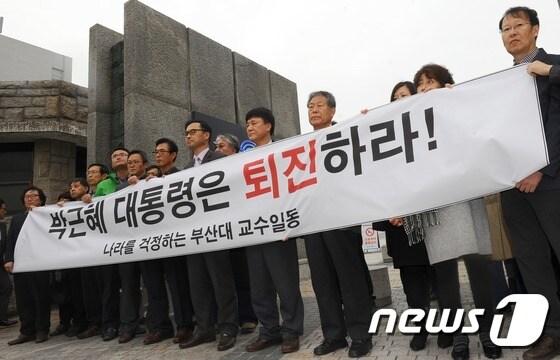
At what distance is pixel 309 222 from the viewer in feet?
9.57

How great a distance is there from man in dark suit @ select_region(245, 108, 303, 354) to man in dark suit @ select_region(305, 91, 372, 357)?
0.24 meters

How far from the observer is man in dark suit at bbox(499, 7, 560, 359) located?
2307 mm

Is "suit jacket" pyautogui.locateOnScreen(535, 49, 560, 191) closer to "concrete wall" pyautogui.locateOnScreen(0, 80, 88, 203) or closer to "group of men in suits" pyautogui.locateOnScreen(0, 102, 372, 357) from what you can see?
"group of men in suits" pyautogui.locateOnScreen(0, 102, 372, 357)

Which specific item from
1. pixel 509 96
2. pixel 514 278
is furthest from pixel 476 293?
pixel 514 278

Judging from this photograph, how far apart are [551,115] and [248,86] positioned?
573 cm

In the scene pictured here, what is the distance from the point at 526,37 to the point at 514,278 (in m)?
2.20

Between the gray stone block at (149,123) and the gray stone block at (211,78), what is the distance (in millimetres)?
551

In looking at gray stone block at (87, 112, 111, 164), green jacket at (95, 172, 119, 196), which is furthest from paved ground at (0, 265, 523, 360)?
gray stone block at (87, 112, 111, 164)

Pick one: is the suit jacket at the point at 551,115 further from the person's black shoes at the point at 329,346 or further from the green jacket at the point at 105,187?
the green jacket at the point at 105,187

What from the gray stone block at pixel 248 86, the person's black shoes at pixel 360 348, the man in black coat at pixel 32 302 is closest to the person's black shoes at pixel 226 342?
the person's black shoes at pixel 360 348

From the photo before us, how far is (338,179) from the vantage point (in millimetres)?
2906

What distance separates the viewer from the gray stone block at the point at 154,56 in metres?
5.58

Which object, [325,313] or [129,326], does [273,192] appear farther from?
[129,326]

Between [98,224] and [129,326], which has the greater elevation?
[98,224]
